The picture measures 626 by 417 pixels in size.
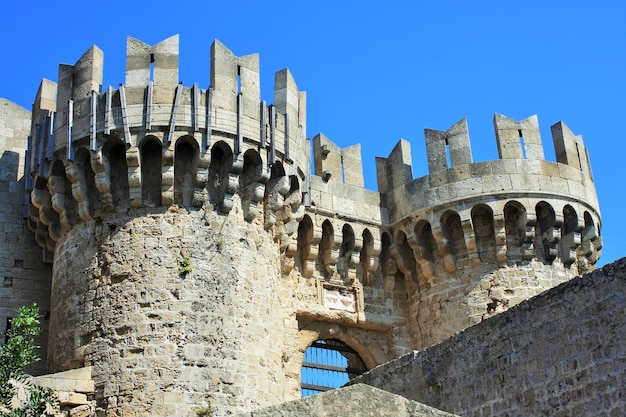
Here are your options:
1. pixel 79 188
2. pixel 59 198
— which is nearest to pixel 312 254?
pixel 79 188

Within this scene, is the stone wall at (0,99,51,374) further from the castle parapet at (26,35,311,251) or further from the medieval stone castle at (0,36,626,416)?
the castle parapet at (26,35,311,251)

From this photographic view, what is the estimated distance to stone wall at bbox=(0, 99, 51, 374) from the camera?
13.2m

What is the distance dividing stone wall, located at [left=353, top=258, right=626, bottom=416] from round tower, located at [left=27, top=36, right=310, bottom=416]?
2.75 m

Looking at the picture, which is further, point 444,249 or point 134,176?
point 444,249

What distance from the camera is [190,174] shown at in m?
12.3

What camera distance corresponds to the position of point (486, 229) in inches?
581

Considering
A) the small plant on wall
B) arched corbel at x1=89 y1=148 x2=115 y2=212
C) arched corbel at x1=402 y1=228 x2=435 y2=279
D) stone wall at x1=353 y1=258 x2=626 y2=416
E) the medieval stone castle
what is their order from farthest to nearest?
arched corbel at x1=402 y1=228 x2=435 y2=279 < arched corbel at x1=89 y1=148 x2=115 y2=212 < the small plant on wall < the medieval stone castle < stone wall at x1=353 y1=258 x2=626 y2=416

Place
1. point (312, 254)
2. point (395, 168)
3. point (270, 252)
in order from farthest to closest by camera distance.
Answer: point (395, 168)
point (312, 254)
point (270, 252)

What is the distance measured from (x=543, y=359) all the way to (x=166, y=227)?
542 centimetres

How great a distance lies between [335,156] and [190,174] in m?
3.73

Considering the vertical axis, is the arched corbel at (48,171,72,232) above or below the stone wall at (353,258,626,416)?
above

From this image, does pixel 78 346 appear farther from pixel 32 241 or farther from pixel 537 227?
pixel 537 227

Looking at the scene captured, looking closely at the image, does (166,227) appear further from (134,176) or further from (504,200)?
(504,200)

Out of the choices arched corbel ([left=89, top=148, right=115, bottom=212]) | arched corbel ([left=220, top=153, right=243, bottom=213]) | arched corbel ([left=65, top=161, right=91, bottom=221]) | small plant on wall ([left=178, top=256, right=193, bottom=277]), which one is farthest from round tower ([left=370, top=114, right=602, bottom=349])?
arched corbel ([left=65, top=161, right=91, bottom=221])
